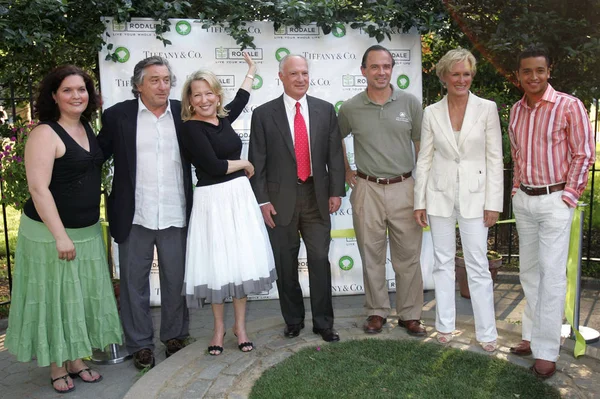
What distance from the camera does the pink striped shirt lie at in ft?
11.6

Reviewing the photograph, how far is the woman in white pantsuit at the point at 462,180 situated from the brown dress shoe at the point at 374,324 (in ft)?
1.58

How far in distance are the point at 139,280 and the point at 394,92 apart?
2.34 metres

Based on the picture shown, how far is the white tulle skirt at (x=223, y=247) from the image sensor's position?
3.83 meters

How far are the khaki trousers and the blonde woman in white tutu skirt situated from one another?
0.85 m

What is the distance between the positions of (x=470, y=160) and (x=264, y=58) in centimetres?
228

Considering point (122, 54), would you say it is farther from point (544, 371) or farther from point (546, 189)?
point (544, 371)

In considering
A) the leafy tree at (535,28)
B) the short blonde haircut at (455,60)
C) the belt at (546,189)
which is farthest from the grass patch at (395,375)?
the leafy tree at (535,28)

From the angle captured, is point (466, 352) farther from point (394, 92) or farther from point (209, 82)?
point (209, 82)

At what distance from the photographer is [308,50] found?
531 cm

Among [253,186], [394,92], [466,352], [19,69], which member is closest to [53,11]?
[19,69]

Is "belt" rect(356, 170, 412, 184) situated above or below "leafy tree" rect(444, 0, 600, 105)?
below

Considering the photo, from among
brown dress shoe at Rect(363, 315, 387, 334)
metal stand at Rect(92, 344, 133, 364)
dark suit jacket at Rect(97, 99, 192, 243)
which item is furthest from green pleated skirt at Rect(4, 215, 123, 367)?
brown dress shoe at Rect(363, 315, 387, 334)

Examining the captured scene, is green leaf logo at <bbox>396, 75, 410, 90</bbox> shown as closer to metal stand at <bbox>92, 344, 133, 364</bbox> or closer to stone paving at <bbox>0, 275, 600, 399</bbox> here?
stone paving at <bbox>0, 275, 600, 399</bbox>

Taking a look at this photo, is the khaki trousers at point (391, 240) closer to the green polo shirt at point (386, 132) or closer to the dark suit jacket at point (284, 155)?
the green polo shirt at point (386, 132)
